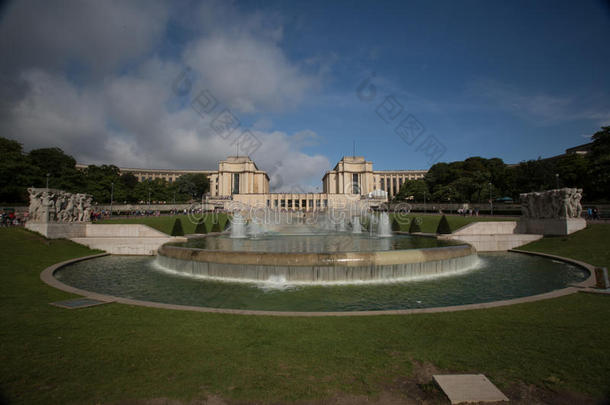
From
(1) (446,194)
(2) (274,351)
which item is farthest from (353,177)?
(2) (274,351)

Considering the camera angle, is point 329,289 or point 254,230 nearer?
point 329,289

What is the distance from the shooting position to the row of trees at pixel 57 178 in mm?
43281

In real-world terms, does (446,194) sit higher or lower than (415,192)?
lower

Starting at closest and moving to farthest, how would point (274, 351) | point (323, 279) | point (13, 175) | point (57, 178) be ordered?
point (274, 351)
point (323, 279)
point (13, 175)
point (57, 178)

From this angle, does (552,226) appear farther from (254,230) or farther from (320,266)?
(254,230)

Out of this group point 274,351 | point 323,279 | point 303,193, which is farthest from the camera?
point 303,193

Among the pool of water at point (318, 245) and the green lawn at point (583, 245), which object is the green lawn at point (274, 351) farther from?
the green lawn at point (583, 245)

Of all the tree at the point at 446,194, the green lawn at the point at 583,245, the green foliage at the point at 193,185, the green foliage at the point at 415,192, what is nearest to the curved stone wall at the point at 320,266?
the green lawn at the point at 583,245

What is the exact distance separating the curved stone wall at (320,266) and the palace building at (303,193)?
72004 mm

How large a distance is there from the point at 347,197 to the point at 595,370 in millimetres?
93663

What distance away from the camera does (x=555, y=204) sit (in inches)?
863

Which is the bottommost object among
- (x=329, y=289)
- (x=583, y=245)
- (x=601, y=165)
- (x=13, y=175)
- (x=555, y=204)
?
(x=329, y=289)

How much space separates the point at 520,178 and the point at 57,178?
270 ft

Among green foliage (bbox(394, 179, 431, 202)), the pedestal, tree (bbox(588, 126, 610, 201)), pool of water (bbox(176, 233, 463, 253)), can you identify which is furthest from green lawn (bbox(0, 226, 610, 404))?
green foliage (bbox(394, 179, 431, 202))
